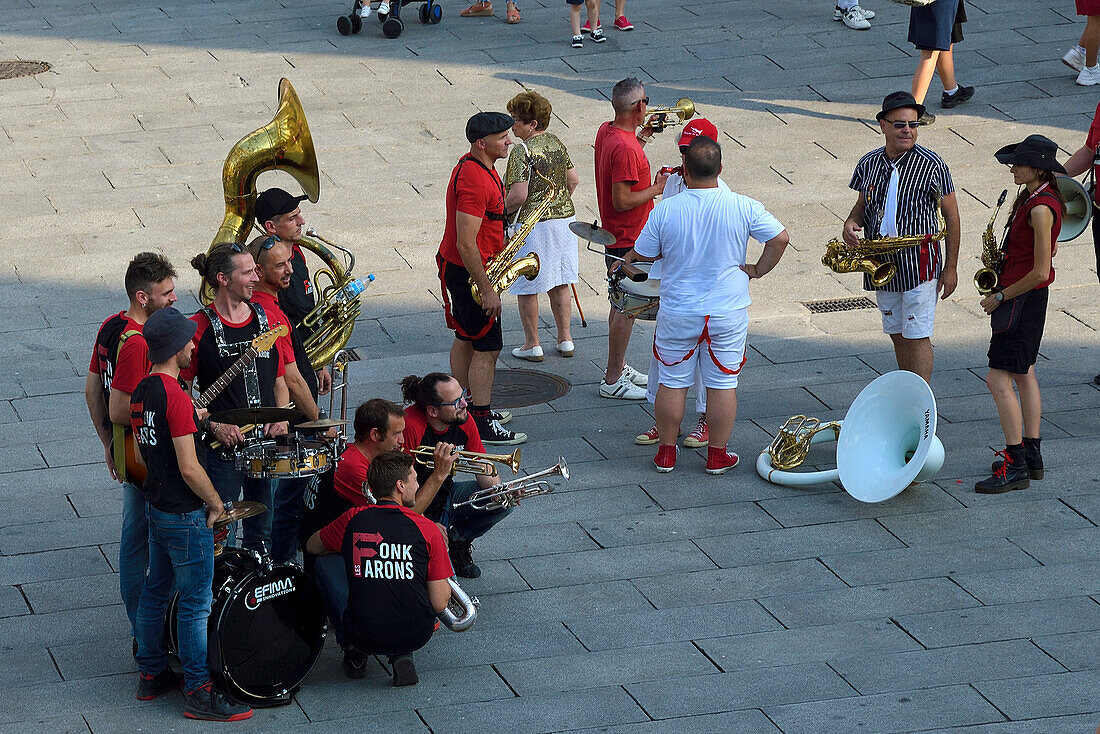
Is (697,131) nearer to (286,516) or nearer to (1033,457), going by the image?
(1033,457)

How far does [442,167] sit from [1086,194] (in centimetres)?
609

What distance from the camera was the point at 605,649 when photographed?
6191 mm

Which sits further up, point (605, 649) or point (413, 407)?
point (413, 407)

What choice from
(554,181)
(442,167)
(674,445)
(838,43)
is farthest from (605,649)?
(838,43)

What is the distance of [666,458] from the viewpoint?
7.89 m

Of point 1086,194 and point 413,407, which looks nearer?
point 413,407

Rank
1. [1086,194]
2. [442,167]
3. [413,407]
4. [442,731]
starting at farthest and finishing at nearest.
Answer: [442,167] → [1086,194] → [413,407] → [442,731]

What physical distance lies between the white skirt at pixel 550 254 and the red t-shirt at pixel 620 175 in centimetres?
36

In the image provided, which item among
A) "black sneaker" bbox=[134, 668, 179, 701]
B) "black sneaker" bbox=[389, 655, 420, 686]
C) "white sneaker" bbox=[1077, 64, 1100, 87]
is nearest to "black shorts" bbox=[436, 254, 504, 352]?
"black sneaker" bbox=[389, 655, 420, 686]

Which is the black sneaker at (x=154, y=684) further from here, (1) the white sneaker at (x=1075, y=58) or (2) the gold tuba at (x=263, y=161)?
(1) the white sneaker at (x=1075, y=58)

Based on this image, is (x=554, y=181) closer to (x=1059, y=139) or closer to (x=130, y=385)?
(x=130, y=385)

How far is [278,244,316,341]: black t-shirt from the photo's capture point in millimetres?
7199

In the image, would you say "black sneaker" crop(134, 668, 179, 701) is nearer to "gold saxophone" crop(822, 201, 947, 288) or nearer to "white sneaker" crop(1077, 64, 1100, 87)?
"gold saxophone" crop(822, 201, 947, 288)

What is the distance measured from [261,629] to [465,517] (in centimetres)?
124
